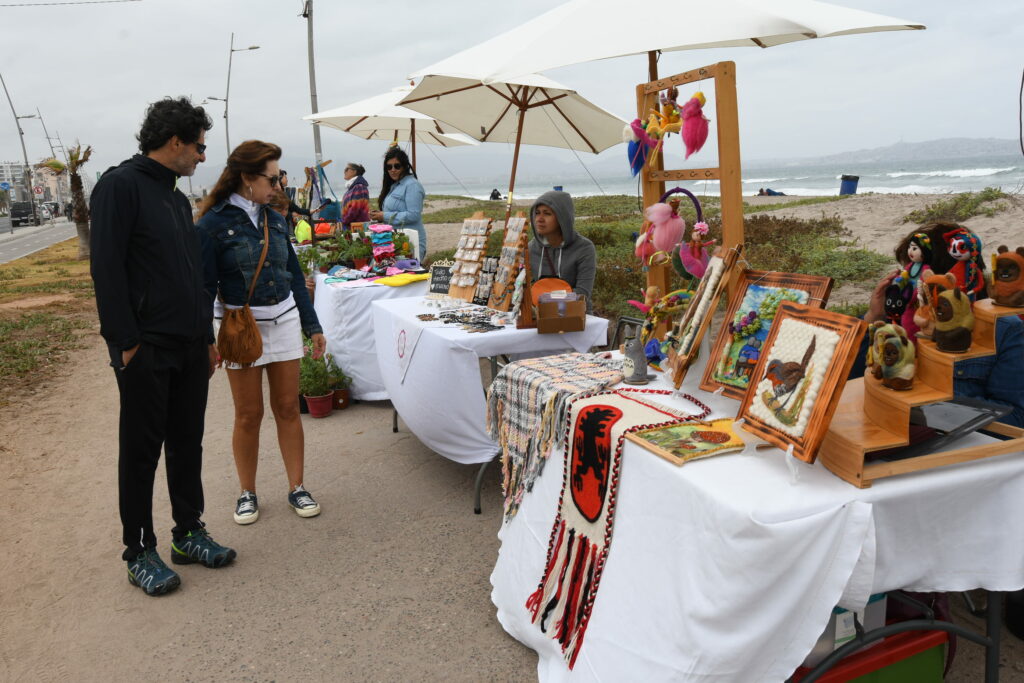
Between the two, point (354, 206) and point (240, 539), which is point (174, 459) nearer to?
point (240, 539)

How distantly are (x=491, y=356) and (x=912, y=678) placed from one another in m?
2.36

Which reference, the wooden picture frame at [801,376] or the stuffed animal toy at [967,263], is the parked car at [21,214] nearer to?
the wooden picture frame at [801,376]

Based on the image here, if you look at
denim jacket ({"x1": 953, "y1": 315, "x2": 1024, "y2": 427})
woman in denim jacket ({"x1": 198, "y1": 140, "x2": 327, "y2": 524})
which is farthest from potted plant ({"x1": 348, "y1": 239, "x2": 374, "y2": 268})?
denim jacket ({"x1": 953, "y1": 315, "x2": 1024, "y2": 427})

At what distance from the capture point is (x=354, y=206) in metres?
7.54

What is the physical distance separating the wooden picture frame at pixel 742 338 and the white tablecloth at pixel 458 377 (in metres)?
1.63

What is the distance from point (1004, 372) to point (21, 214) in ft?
206

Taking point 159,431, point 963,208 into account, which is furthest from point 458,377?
point 963,208

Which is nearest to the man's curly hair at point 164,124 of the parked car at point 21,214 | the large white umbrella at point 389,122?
the large white umbrella at point 389,122

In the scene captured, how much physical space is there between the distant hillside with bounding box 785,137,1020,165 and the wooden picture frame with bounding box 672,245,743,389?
94.2 metres

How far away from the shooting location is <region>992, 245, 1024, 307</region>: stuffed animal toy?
178 centimetres

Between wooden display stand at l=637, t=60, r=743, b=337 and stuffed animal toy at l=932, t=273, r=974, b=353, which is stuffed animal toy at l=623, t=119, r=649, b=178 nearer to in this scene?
wooden display stand at l=637, t=60, r=743, b=337

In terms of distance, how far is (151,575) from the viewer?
3.21m

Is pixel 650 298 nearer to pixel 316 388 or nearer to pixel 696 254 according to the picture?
pixel 696 254

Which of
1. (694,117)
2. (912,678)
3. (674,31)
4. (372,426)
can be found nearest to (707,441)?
(912,678)
